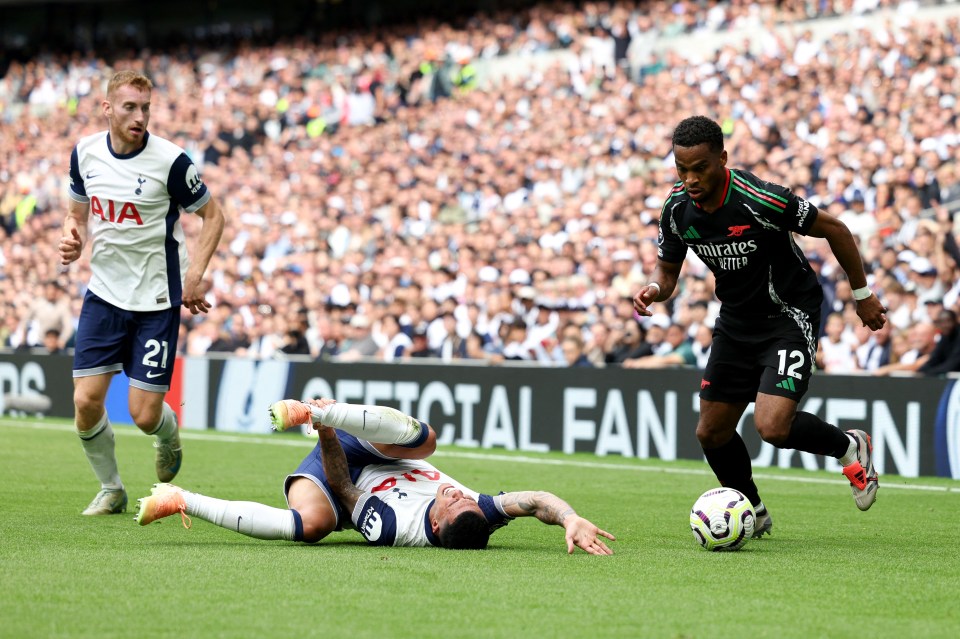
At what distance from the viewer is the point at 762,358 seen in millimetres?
7969

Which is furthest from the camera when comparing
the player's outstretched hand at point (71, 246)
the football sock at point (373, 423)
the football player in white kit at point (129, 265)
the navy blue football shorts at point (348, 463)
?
the football player in white kit at point (129, 265)

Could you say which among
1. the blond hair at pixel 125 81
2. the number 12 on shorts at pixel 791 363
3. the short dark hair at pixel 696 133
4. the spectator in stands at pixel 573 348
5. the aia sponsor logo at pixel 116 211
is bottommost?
the spectator in stands at pixel 573 348

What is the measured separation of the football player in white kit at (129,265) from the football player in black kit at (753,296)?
3.13 m

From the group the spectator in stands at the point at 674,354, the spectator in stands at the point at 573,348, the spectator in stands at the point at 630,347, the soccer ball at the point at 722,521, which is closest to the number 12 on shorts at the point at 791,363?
the soccer ball at the point at 722,521

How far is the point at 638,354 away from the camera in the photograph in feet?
53.9

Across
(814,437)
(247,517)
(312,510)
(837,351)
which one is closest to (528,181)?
(837,351)

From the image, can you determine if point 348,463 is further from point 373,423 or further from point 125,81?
point 125,81

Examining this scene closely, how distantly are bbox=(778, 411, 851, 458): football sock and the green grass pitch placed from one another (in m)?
0.56

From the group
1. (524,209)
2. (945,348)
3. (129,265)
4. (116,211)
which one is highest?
(524,209)

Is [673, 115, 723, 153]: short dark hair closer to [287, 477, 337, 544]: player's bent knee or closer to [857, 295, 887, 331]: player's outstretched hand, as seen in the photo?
[857, 295, 887, 331]: player's outstretched hand

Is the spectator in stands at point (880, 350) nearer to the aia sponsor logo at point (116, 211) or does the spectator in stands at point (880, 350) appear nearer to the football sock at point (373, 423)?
the football sock at point (373, 423)

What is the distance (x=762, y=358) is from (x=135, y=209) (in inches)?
162

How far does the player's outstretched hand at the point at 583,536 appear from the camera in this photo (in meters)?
6.81

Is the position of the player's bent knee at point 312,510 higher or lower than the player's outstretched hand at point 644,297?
lower
